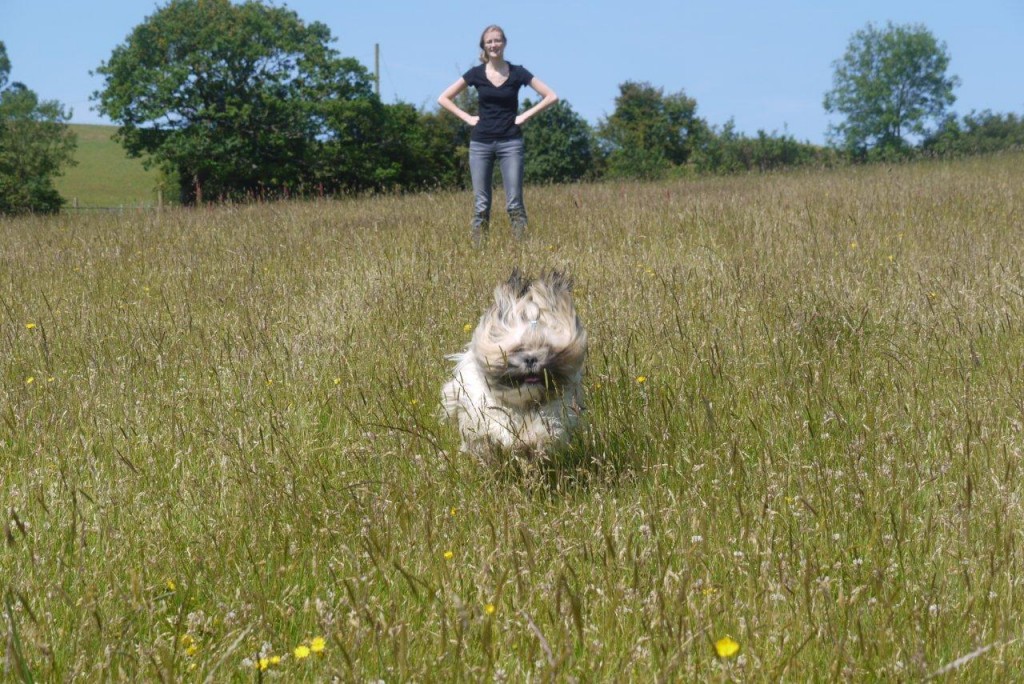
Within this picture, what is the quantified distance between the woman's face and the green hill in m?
43.5

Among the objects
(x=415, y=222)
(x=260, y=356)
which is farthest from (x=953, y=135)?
(x=260, y=356)

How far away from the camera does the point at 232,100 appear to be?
32.6m

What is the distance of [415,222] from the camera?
32.3 ft

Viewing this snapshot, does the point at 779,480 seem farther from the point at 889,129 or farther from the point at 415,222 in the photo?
the point at 889,129

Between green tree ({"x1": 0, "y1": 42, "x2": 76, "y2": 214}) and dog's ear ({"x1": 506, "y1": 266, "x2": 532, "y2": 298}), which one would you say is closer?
dog's ear ({"x1": 506, "y1": 266, "x2": 532, "y2": 298})

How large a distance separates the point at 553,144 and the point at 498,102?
26526 millimetres

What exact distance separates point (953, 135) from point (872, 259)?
65129 millimetres

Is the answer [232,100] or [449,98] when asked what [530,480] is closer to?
[449,98]

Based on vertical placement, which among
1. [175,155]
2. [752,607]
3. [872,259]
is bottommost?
[752,607]

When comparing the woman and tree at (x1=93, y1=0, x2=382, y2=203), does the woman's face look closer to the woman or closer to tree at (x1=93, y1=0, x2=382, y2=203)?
the woman

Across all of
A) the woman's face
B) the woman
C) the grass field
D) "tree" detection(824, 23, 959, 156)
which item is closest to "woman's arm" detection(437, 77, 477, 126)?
the woman

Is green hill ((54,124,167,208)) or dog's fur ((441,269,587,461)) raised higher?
green hill ((54,124,167,208))

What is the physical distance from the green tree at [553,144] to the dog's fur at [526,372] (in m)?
31.5

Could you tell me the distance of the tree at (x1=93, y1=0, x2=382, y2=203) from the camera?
32.5m
